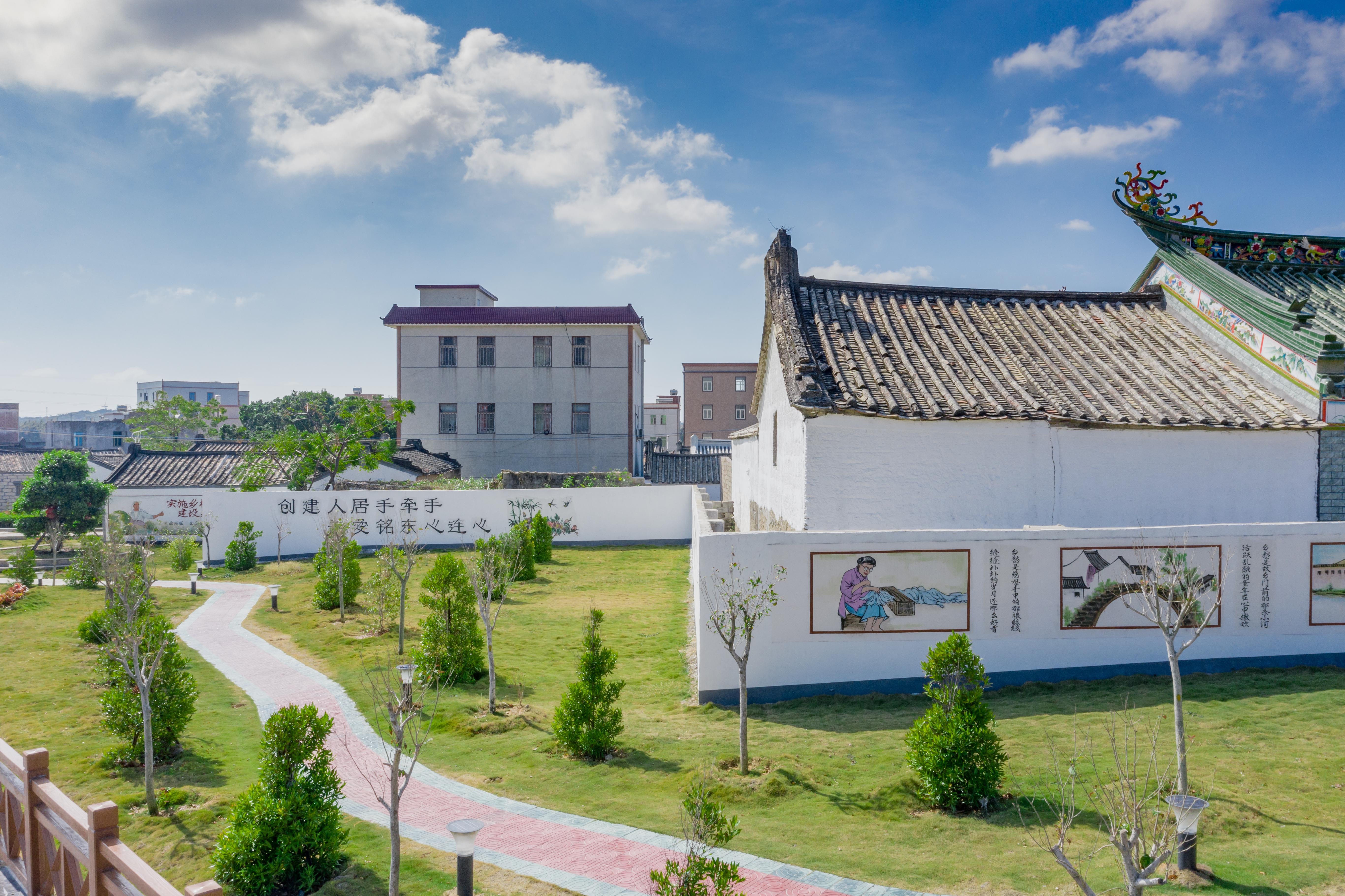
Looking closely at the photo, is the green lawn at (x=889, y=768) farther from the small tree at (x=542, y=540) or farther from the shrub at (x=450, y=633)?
the small tree at (x=542, y=540)

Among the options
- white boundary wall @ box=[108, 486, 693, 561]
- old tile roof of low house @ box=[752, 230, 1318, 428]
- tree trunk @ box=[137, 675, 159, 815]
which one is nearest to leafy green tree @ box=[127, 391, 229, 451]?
white boundary wall @ box=[108, 486, 693, 561]

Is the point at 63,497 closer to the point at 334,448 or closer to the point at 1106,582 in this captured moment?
the point at 334,448

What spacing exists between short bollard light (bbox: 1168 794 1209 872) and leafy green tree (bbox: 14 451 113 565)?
28306 millimetres

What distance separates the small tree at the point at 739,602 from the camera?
8.56 m

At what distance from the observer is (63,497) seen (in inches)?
952

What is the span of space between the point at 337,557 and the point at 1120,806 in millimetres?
15253

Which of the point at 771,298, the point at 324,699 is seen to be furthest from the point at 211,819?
the point at 771,298

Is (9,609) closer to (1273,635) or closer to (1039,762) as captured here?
(1039,762)

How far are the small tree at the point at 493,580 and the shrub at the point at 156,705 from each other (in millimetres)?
3236

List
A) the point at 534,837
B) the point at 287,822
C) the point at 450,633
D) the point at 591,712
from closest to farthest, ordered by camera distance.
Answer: the point at 287,822, the point at 534,837, the point at 591,712, the point at 450,633

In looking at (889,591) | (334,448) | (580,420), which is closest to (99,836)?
(889,591)

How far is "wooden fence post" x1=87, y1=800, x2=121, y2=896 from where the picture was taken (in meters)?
4.20

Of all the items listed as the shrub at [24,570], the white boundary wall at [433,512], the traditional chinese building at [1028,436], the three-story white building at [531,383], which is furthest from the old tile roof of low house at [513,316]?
the traditional chinese building at [1028,436]

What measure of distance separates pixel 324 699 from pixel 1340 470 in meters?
14.7
